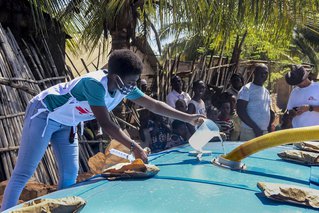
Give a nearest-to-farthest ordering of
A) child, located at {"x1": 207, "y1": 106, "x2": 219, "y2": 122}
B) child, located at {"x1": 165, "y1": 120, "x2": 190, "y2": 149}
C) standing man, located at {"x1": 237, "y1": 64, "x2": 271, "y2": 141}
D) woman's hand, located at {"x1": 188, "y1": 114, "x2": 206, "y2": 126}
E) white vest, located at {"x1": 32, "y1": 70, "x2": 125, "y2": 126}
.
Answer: white vest, located at {"x1": 32, "y1": 70, "x2": 125, "y2": 126} → woman's hand, located at {"x1": 188, "y1": 114, "x2": 206, "y2": 126} → standing man, located at {"x1": 237, "y1": 64, "x2": 271, "y2": 141} → child, located at {"x1": 165, "y1": 120, "x2": 190, "y2": 149} → child, located at {"x1": 207, "y1": 106, "x2": 219, "y2": 122}

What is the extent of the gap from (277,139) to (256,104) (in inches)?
134

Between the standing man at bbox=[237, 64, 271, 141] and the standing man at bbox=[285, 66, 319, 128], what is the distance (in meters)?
0.38

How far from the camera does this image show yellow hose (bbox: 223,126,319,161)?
1941mm

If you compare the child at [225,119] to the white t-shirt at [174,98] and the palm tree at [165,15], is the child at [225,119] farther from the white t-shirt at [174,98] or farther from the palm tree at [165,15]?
the palm tree at [165,15]

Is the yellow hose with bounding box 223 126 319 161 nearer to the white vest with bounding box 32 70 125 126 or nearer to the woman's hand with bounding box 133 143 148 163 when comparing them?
the woman's hand with bounding box 133 143 148 163

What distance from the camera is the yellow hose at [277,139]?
1.94 meters

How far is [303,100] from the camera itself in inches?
196

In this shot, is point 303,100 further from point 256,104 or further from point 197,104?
point 197,104

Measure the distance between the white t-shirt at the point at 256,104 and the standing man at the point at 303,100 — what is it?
0.38 metres

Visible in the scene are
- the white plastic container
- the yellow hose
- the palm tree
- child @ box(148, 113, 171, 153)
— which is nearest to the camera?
the yellow hose

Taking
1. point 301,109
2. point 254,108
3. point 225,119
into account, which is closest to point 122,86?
point 301,109

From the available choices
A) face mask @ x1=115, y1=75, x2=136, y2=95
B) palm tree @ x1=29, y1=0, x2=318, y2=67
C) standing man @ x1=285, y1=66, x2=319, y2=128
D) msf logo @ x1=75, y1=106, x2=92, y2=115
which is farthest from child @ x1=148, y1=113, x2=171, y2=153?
face mask @ x1=115, y1=75, x2=136, y2=95

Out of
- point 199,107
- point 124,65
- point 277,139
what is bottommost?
point 199,107

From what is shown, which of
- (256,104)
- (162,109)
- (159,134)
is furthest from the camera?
(159,134)
